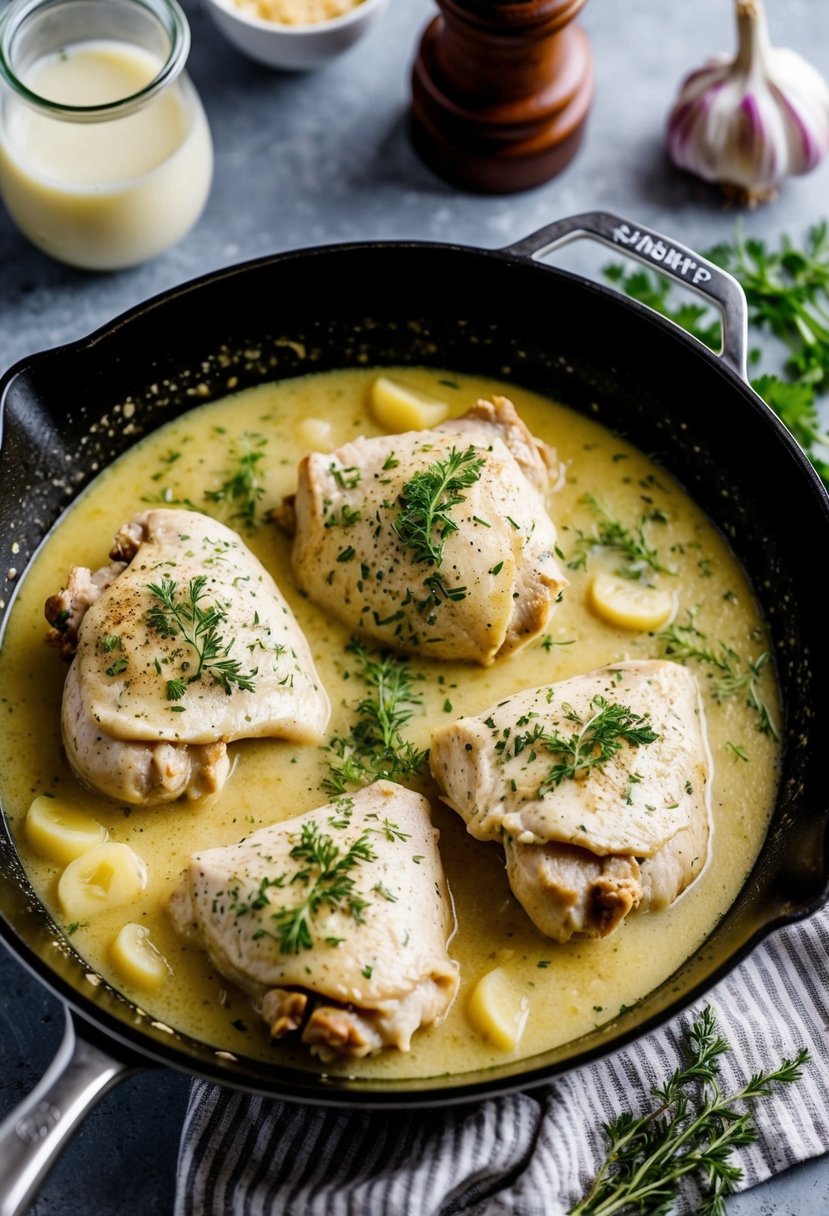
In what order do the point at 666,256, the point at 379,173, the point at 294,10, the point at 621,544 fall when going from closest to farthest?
the point at 666,256
the point at 621,544
the point at 294,10
the point at 379,173

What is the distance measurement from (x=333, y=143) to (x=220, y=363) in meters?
1.39

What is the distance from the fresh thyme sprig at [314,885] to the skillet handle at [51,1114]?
1.54 feet

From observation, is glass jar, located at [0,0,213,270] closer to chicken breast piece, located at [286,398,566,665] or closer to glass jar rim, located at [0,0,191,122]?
glass jar rim, located at [0,0,191,122]

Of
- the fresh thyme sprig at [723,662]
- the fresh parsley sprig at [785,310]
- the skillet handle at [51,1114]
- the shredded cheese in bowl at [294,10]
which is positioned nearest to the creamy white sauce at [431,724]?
the fresh thyme sprig at [723,662]

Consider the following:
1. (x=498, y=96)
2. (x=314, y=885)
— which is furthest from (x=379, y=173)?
(x=314, y=885)

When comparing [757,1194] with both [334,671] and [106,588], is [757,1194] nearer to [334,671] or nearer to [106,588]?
[334,671]

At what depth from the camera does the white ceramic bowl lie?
493 cm

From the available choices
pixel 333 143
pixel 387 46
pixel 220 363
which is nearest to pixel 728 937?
pixel 220 363

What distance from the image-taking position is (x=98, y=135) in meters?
4.60

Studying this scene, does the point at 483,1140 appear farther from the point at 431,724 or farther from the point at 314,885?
the point at 431,724

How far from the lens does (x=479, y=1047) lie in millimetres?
3395

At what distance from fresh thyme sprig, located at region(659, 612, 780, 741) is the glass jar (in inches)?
92.6

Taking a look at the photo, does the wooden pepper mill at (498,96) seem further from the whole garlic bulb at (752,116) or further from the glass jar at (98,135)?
the glass jar at (98,135)

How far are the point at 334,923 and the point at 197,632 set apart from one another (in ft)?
2.95
